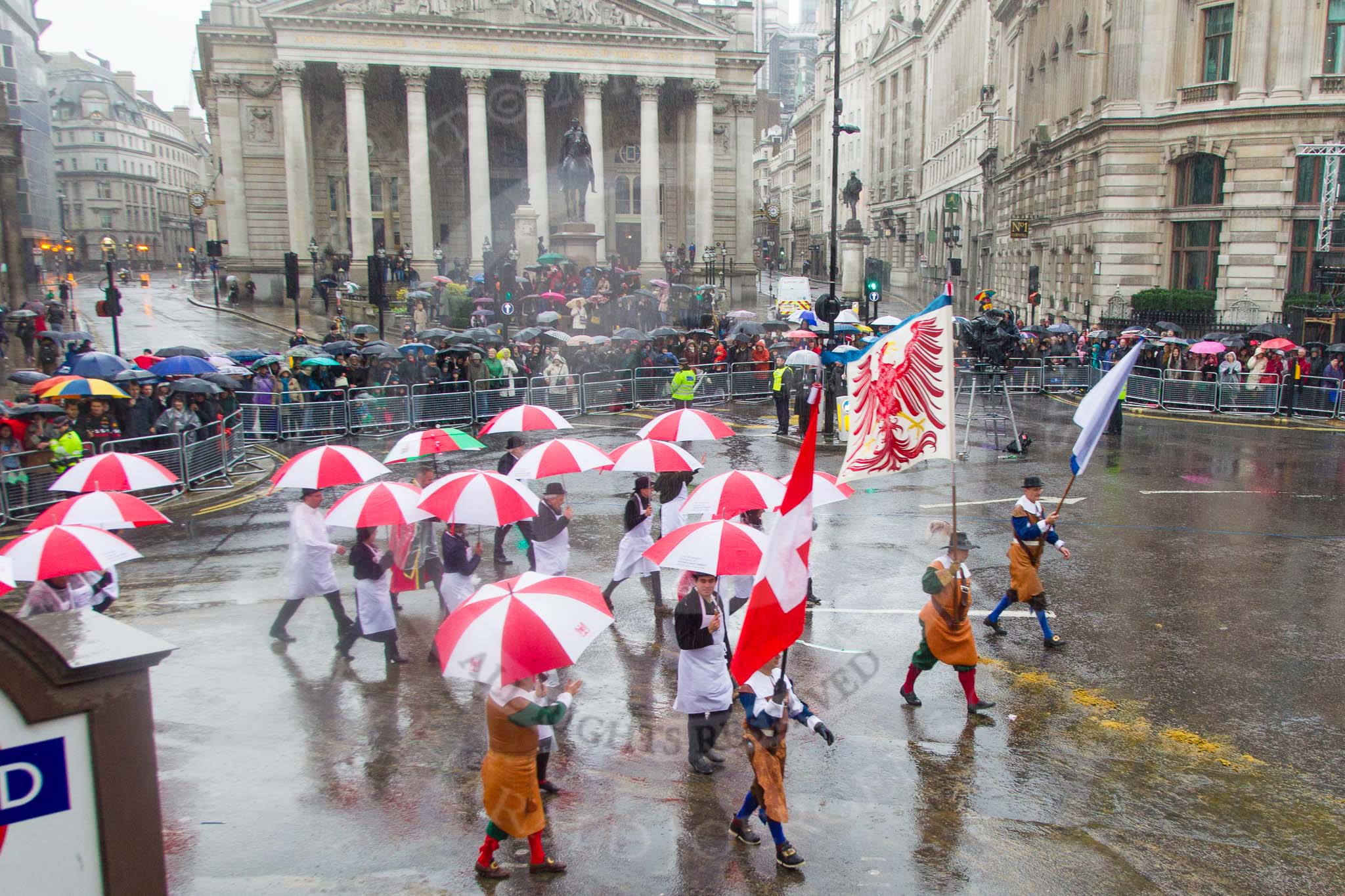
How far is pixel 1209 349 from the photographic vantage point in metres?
26.9

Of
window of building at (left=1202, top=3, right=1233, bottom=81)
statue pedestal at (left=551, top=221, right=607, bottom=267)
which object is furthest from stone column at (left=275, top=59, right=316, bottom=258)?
window of building at (left=1202, top=3, right=1233, bottom=81)

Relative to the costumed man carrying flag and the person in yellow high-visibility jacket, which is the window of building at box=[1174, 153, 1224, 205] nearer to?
the person in yellow high-visibility jacket

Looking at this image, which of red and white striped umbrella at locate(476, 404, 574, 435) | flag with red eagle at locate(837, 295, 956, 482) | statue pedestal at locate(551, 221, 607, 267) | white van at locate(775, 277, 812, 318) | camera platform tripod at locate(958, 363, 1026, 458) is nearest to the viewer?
flag with red eagle at locate(837, 295, 956, 482)

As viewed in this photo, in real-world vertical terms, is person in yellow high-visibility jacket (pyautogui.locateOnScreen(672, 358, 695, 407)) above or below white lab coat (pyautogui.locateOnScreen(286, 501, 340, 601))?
above

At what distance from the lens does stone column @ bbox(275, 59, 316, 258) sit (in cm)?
5469

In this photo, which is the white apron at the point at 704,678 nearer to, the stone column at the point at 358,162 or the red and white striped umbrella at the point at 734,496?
the red and white striped umbrella at the point at 734,496

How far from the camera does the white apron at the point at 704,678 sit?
8094 mm

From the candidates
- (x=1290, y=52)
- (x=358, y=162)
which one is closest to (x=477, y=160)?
(x=358, y=162)

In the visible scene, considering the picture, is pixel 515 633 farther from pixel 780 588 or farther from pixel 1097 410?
pixel 1097 410

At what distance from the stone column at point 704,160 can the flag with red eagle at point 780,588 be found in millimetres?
54396

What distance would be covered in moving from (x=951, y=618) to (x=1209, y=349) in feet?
70.8

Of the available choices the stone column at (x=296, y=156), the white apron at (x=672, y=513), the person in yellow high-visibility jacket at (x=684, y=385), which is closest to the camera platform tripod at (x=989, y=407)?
the person in yellow high-visibility jacket at (x=684, y=385)

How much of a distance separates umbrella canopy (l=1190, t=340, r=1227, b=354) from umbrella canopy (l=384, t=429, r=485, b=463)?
2111 centimetres

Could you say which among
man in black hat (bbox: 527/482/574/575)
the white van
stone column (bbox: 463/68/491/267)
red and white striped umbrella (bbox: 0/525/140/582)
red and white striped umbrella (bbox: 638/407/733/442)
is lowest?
man in black hat (bbox: 527/482/574/575)
